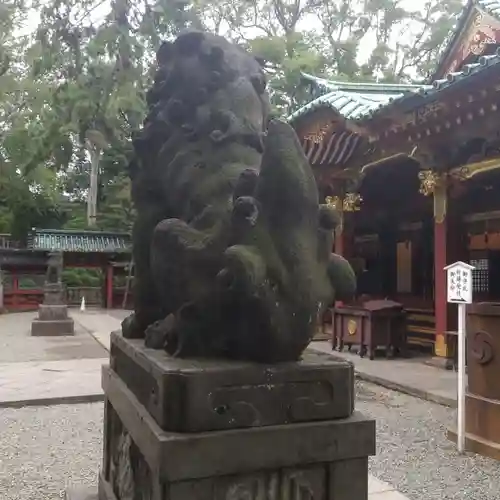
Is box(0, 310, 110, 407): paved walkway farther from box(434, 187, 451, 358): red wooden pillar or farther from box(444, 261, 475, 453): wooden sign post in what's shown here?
box(434, 187, 451, 358): red wooden pillar

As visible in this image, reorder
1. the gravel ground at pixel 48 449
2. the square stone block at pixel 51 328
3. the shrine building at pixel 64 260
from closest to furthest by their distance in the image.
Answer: the gravel ground at pixel 48 449 → the square stone block at pixel 51 328 → the shrine building at pixel 64 260

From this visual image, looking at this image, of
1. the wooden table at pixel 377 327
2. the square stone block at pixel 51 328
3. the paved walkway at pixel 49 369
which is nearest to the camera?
the paved walkway at pixel 49 369

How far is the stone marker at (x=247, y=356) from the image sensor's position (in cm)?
169

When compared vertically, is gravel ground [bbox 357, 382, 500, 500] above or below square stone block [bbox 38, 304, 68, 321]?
below

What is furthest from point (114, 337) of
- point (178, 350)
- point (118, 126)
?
point (118, 126)

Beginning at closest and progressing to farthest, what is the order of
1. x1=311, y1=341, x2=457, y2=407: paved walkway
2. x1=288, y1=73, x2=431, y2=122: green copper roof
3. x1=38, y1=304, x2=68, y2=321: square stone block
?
1. x1=311, y1=341, x2=457, y2=407: paved walkway
2. x1=288, y1=73, x2=431, y2=122: green copper roof
3. x1=38, y1=304, x2=68, y2=321: square stone block

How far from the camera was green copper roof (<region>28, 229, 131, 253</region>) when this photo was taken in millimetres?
Answer: 23859

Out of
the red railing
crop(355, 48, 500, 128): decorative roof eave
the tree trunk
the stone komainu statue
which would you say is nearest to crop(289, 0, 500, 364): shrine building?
crop(355, 48, 500, 128): decorative roof eave

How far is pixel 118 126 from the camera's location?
2286cm

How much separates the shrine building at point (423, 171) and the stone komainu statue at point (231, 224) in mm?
4281

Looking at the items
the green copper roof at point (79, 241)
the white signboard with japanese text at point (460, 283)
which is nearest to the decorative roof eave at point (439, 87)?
the white signboard with japanese text at point (460, 283)

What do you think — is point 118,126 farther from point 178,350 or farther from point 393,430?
point 178,350

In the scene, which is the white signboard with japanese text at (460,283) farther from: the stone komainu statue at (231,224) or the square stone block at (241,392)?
the square stone block at (241,392)

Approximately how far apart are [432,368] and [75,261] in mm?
18714
